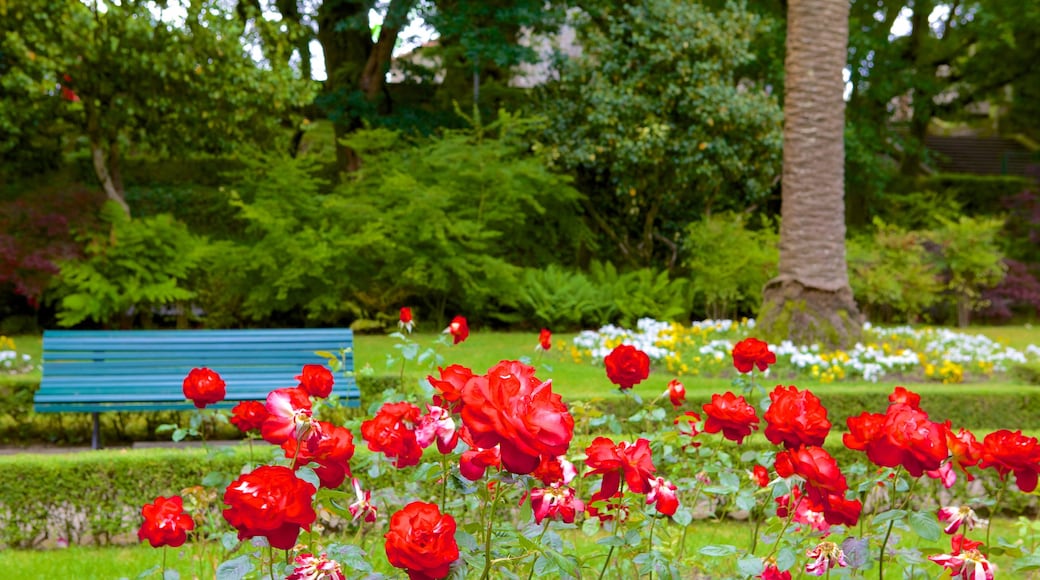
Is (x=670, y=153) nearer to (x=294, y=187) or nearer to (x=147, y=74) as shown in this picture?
(x=294, y=187)

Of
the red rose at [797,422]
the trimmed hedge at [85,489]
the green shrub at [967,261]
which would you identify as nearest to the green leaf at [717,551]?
the red rose at [797,422]

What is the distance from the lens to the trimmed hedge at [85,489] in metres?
4.39

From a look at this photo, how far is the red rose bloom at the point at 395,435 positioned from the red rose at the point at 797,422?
2.58 ft

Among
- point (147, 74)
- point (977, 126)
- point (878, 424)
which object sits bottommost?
point (878, 424)

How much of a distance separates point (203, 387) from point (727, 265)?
1056 centimetres

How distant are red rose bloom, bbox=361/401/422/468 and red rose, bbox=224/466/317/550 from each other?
1.46 ft

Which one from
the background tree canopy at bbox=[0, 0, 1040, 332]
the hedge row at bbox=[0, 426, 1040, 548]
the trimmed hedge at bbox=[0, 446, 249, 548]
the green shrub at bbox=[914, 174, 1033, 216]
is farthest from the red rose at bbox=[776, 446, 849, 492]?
the green shrub at bbox=[914, 174, 1033, 216]

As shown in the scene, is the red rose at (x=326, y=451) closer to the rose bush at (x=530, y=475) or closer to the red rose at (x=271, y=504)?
the rose bush at (x=530, y=475)

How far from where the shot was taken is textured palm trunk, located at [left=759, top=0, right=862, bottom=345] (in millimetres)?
8516

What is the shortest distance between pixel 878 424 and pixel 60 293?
10.9 metres

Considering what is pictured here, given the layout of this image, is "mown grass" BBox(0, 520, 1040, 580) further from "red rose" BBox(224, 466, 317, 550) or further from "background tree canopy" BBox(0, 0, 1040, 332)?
"background tree canopy" BBox(0, 0, 1040, 332)

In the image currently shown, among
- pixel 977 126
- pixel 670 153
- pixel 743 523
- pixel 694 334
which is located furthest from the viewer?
pixel 977 126

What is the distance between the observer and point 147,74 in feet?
37.2

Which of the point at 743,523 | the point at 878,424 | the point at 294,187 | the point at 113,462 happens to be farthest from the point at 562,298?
the point at 878,424
